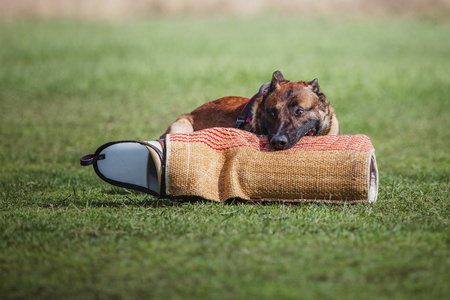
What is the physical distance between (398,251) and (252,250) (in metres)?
0.97

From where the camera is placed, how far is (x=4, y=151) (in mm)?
8383

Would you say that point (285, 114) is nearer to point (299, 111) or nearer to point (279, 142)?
point (299, 111)

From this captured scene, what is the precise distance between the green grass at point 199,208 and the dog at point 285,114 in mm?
722

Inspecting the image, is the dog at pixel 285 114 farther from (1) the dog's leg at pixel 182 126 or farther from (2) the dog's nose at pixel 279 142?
(1) the dog's leg at pixel 182 126

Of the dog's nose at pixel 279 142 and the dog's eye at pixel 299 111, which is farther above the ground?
the dog's eye at pixel 299 111

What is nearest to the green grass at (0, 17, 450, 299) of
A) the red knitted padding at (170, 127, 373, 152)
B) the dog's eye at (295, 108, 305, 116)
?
the red knitted padding at (170, 127, 373, 152)

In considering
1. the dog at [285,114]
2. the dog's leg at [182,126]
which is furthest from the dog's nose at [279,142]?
the dog's leg at [182,126]

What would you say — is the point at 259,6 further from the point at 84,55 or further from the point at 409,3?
the point at 84,55

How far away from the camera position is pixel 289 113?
5.26m

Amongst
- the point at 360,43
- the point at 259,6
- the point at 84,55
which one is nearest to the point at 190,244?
the point at 84,55

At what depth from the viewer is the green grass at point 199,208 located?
3.21 meters

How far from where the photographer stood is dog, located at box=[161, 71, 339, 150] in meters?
5.13

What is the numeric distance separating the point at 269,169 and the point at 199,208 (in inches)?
27.4

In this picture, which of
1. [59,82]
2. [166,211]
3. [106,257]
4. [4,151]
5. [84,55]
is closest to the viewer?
[106,257]
